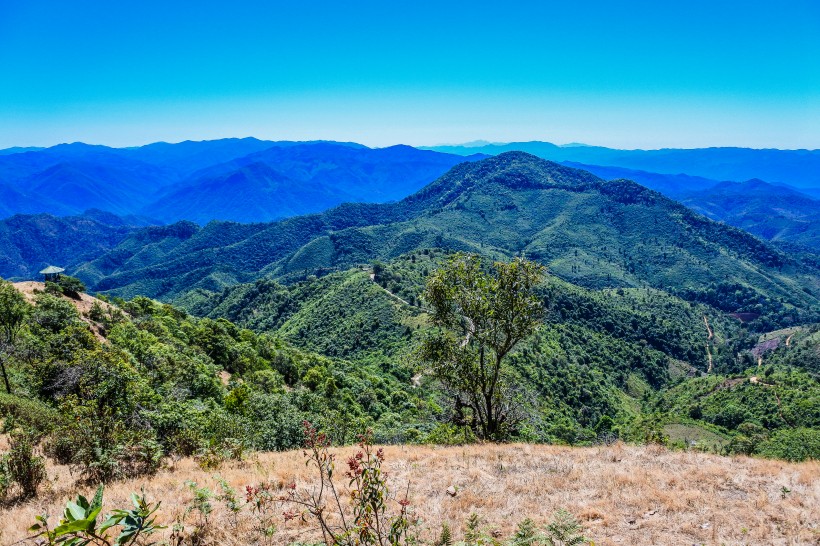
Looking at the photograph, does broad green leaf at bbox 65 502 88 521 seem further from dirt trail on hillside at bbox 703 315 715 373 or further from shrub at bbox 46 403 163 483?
dirt trail on hillside at bbox 703 315 715 373

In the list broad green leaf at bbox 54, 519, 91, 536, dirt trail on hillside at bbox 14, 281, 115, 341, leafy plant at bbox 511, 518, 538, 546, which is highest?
broad green leaf at bbox 54, 519, 91, 536

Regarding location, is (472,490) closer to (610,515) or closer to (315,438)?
(610,515)

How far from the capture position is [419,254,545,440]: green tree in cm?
1831

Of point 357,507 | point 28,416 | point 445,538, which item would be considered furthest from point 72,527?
point 28,416

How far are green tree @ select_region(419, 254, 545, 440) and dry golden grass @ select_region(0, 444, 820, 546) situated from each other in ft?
17.2

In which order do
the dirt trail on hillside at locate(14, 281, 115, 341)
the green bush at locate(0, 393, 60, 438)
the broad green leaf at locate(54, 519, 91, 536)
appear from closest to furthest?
the broad green leaf at locate(54, 519, 91, 536), the green bush at locate(0, 393, 60, 438), the dirt trail on hillside at locate(14, 281, 115, 341)

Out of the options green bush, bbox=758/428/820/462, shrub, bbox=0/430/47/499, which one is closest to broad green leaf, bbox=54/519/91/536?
shrub, bbox=0/430/47/499

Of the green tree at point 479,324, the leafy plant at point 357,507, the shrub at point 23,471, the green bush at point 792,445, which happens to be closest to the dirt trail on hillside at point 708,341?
the green bush at point 792,445

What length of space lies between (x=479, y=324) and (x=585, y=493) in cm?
876

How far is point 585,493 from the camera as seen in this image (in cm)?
1132

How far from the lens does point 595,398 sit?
83.0 metres

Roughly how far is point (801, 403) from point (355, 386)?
240ft

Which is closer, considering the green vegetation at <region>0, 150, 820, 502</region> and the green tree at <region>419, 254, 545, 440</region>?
the green vegetation at <region>0, 150, 820, 502</region>

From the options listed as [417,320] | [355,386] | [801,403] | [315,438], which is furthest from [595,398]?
[315,438]
